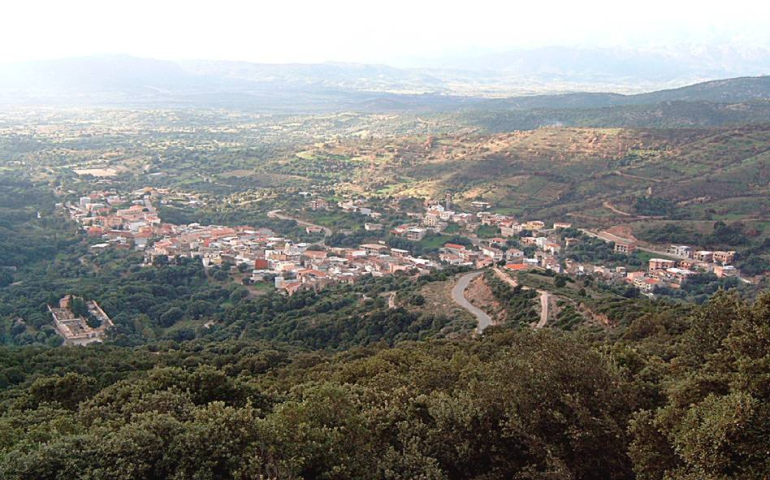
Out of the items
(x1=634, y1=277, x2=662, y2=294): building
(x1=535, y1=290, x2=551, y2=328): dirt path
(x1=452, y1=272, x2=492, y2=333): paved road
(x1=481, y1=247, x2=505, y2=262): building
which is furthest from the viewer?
(x1=481, y1=247, x2=505, y2=262): building

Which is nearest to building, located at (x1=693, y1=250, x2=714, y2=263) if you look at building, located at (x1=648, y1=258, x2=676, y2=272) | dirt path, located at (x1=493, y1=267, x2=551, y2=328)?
building, located at (x1=648, y1=258, x2=676, y2=272)

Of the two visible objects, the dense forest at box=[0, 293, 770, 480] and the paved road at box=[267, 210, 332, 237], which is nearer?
the dense forest at box=[0, 293, 770, 480]

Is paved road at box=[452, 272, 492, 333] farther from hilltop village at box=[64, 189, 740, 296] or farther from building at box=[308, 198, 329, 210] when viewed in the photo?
building at box=[308, 198, 329, 210]

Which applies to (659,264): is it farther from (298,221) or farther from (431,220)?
(298,221)

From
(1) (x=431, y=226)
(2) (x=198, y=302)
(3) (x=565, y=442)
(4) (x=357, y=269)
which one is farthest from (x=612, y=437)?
(1) (x=431, y=226)

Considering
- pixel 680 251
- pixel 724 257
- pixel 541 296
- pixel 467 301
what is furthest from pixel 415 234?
pixel 541 296
